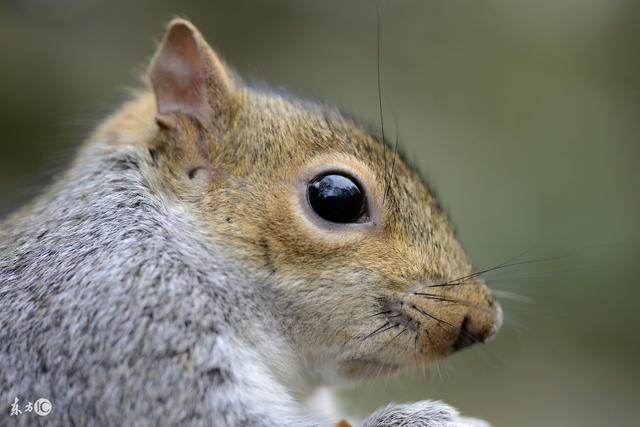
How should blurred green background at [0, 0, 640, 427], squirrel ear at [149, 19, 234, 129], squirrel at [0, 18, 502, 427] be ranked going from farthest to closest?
blurred green background at [0, 0, 640, 427], squirrel ear at [149, 19, 234, 129], squirrel at [0, 18, 502, 427]

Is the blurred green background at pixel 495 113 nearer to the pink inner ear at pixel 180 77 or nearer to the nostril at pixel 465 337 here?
the nostril at pixel 465 337

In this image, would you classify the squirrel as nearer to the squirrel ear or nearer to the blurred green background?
the squirrel ear

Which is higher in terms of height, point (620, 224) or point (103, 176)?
point (620, 224)

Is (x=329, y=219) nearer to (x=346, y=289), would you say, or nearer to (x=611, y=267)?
(x=346, y=289)

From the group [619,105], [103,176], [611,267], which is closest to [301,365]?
[103,176]

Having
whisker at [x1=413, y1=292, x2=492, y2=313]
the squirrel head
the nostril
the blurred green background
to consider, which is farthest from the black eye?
the blurred green background

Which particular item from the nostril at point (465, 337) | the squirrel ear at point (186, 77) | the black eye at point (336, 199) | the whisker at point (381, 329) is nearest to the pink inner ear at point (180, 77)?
the squirrel ear at point (186, 77)

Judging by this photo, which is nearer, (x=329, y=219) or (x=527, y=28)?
(x=329, y=219)

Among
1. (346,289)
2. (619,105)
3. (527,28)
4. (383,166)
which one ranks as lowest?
(346,289)
